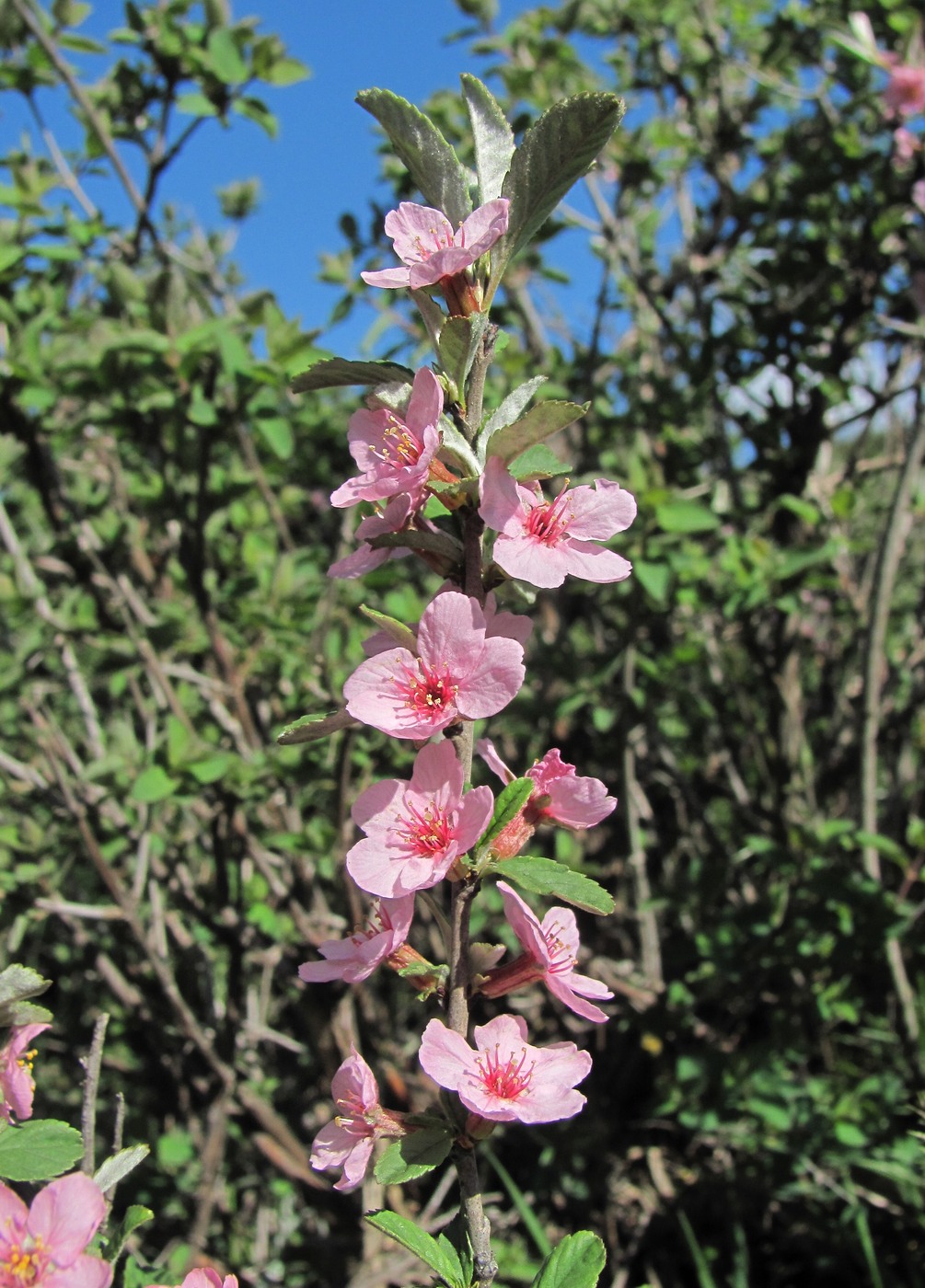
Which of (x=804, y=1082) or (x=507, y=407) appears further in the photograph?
(x=804, y=1082)

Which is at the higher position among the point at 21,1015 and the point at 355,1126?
the point at 21,1015

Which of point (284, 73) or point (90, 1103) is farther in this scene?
point (284, 73)

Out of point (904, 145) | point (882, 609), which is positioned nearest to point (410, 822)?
point (882, 609)

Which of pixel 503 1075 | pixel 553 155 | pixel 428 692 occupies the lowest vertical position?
pixel 503 1075

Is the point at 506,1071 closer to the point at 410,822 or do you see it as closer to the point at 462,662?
the point at 410,822

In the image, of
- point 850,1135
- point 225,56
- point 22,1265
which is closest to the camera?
point 22,1265

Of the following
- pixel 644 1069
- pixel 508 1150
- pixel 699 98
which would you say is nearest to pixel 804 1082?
pixel 644 1069

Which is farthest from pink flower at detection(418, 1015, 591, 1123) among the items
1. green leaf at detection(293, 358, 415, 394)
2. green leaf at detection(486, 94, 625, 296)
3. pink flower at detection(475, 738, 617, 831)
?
green leaf at detection(486, 94, 625, 296)

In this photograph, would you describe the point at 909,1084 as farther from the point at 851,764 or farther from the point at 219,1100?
the point at 219,1100

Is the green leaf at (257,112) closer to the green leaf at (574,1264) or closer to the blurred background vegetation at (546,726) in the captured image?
the blurred background vegetation at (546,726)
